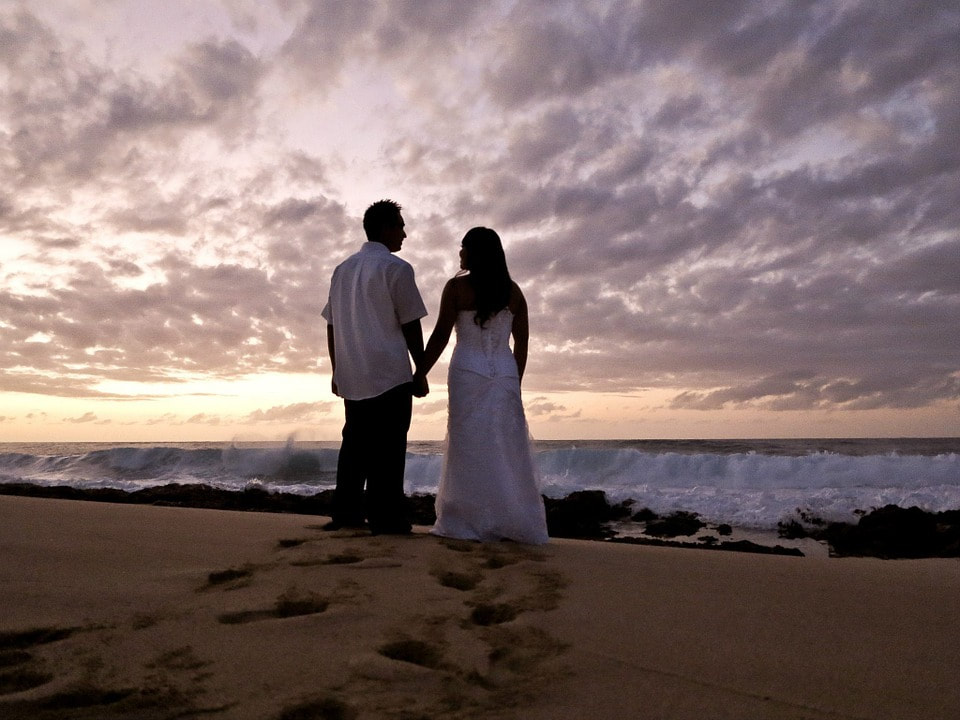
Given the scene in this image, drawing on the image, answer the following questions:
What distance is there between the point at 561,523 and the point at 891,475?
11.7 meters

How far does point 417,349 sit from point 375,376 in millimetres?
349

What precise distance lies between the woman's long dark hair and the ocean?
19.3ft

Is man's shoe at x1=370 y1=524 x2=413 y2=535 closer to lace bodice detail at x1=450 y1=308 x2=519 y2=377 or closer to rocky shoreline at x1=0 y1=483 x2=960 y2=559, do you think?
lace bodice detail at x1=450 y1=308 x2=519 y2=377

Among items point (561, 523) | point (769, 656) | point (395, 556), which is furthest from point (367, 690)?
point (561, 523)

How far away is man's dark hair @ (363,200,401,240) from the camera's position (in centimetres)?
441

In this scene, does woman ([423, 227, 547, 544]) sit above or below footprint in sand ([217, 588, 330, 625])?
above

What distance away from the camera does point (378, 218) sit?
4410mm

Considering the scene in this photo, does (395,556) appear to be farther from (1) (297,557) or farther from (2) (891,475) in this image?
(2) (891,475)

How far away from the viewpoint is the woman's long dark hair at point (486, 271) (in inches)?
165

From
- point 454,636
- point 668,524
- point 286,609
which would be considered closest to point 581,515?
point 668,524

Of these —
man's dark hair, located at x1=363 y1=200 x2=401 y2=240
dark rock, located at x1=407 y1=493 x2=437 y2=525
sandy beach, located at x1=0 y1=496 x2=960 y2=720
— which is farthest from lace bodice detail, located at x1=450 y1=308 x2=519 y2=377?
dark rock, located at x1=407 y1=493 x2=437 y2=525

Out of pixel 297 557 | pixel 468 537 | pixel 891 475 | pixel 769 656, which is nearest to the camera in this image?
pixel 769 656

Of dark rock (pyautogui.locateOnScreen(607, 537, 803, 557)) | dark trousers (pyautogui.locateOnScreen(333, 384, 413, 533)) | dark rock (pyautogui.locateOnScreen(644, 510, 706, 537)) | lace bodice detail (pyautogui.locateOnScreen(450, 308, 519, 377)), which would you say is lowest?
dark rock (pyautogui.locateOnScreen(607, 537, 803, 557))

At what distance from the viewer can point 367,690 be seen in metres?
1.63
